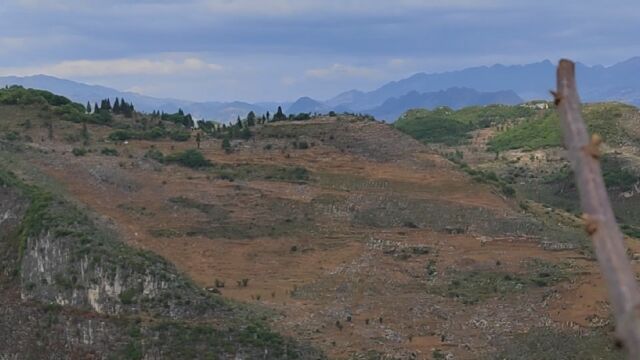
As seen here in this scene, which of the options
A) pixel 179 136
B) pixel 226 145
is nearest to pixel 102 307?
pixel 226 145

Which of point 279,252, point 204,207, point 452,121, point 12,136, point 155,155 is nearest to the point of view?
point 279,252

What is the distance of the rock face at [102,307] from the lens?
19.9 metres

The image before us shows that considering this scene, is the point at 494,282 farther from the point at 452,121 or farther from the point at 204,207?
the point at 452,121

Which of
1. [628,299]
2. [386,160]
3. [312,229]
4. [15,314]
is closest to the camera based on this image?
[628,299]

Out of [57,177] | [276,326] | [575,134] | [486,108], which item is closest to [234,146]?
[57,177]

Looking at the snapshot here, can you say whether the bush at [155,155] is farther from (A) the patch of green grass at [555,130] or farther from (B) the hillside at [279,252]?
(A) the patch of green grass at [555,130]

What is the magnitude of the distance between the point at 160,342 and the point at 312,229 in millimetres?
12553

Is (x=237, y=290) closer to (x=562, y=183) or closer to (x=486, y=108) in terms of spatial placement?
(x=562, y=183)

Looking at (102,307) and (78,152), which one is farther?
(78,152)

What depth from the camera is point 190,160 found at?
3959 centimetres

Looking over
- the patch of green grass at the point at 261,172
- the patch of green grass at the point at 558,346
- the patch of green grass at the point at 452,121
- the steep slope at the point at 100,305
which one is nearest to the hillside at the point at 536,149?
the patch of green grass at the point at 452,121

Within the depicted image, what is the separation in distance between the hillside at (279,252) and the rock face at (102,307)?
0.16 ft

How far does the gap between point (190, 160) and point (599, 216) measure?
3768cm

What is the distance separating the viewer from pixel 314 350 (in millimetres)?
19438
